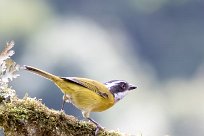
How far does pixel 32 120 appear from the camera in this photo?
4.32 meters

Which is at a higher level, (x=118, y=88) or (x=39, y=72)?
(x=118, y=88)

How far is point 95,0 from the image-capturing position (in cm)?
5688

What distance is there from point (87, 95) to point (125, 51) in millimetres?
42990

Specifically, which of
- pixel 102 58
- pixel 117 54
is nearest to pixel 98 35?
pixel 117 54

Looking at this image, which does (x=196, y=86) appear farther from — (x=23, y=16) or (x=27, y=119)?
(x=27, y=119)

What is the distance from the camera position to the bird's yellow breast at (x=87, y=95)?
5188mm

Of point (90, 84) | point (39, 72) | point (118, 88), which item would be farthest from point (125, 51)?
point (39, 72)

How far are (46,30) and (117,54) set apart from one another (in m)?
4.71

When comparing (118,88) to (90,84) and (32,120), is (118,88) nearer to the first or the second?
(90,84)

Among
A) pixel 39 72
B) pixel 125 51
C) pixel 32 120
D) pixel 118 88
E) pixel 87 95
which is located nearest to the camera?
pixel 32 120


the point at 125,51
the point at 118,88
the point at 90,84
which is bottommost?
the point at 90,84

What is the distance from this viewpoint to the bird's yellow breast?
519 centimetres

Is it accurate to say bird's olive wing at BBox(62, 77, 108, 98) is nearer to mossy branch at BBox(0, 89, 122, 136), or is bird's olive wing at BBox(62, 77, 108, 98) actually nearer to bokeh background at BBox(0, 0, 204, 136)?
mossy branch at BBox(0, 89, 122, 136)

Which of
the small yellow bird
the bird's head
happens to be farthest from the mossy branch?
the bird's head
